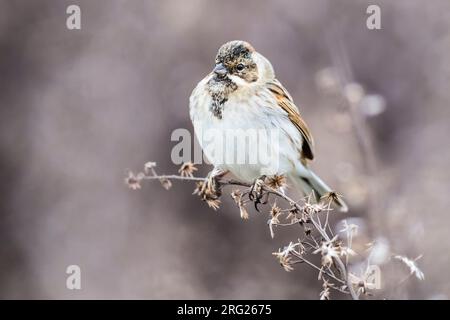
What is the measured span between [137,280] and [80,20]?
103 inches

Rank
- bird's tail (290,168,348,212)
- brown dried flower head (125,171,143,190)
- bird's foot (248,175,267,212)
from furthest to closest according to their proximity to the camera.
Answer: bird's tail (290,168,348,212)
bird's foot (248,175,267,212)
brown dried flower head (125,171,143,190)

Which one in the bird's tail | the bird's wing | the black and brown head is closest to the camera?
the black and brown head

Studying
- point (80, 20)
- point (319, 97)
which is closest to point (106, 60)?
point (80, 20)

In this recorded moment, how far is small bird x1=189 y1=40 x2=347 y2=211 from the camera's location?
13.2 feet

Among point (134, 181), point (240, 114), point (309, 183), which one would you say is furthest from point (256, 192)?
point (309, 183)

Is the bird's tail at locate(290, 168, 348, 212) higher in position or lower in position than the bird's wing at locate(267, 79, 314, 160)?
lower

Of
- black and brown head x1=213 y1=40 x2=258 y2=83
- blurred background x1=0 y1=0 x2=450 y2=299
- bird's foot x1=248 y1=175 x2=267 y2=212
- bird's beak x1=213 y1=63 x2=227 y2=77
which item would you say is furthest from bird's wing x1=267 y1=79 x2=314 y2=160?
bird's foot x1=248 y1=175 x2=267 y2=212

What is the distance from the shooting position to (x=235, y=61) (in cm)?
398

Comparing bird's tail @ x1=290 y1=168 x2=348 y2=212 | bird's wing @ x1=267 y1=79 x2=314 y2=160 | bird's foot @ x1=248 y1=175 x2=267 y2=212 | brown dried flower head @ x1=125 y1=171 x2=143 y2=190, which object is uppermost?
bird's wing @ x1=267 y1=79 x2=314 y2=160

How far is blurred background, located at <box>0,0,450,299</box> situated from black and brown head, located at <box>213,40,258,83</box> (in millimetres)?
1152

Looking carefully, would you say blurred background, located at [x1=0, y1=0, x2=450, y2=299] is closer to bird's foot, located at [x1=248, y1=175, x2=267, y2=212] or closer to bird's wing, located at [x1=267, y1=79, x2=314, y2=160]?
bird's wing, located at [x1=267, y1=79, x2=314, y2=160]

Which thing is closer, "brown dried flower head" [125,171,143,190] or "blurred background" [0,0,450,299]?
"brown dried flower head" [125,171,143,190]

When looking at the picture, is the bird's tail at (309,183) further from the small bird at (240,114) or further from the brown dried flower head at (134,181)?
the brown dried flower head at (134,181)

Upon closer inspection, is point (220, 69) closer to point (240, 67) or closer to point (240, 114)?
point (240, 67)
